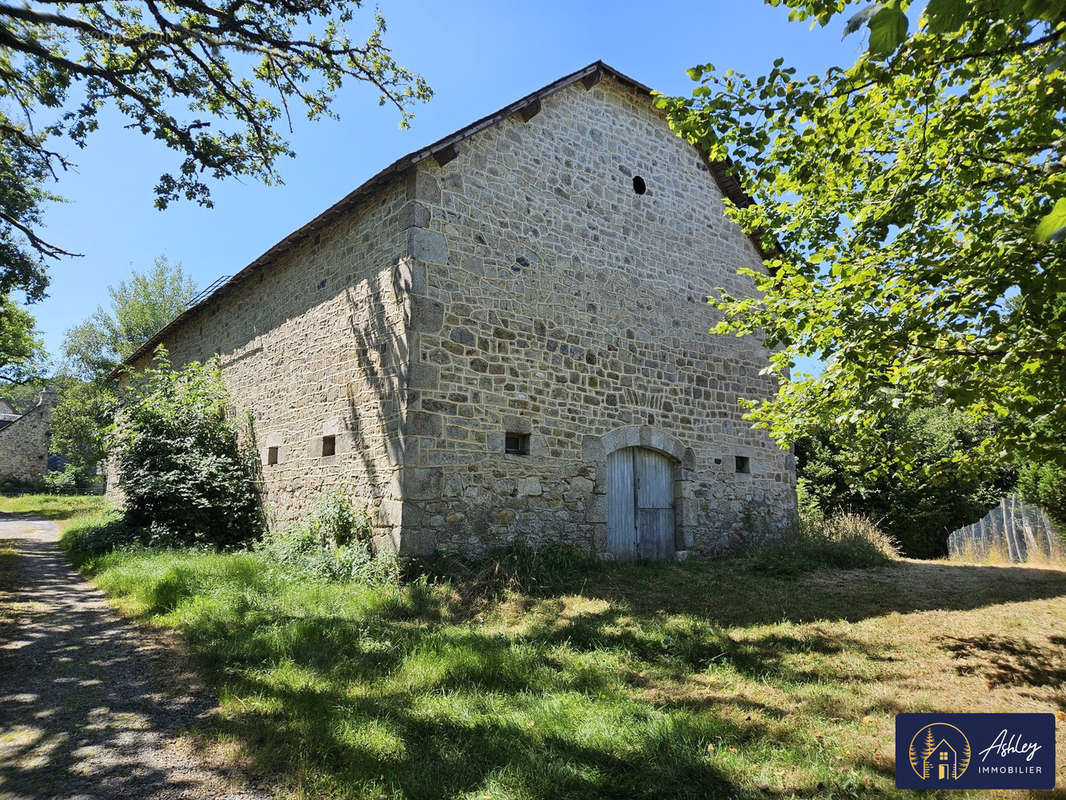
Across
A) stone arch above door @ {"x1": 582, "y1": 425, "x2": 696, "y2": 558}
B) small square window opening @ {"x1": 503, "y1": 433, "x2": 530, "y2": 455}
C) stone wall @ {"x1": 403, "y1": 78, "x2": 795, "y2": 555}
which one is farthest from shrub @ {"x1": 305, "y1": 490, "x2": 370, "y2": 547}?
stone arch above door @ {"x1": 582, "y1": 425, "x2": 696, "y2": 558}

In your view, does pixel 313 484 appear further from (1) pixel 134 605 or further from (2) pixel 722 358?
(2) pixel 722 358

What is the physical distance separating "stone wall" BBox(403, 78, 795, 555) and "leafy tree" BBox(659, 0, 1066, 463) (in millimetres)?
3414

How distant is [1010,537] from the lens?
1155cm

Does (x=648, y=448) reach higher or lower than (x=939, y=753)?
higher

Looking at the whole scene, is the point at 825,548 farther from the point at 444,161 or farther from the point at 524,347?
the point at 444,161

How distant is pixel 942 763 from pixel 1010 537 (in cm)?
1136

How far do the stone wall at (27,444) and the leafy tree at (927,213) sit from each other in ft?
119

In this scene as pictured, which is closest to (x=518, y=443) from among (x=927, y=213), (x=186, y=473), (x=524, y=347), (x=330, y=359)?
(x=524, y=347)

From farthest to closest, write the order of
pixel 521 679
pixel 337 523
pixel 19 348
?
pixel 19 348 < pixel 337 523 < pixel 521 679

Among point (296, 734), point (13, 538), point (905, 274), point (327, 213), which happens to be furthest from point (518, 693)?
point (13, 538)

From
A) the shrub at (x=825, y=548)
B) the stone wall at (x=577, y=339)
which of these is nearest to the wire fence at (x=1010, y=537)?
the shrub at (x=825, y=548)

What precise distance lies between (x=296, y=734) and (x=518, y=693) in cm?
142

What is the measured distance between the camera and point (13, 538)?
38.7 ft

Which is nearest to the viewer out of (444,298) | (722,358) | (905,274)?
(905,274)
